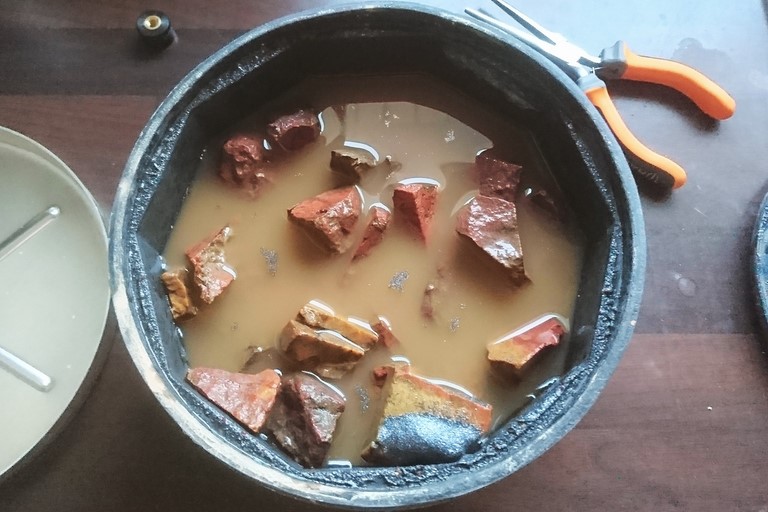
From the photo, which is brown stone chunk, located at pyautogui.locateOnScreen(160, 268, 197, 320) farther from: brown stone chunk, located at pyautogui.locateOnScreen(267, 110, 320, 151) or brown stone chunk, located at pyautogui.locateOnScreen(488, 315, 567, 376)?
brown stone chunk, located at pyautogui.locateOnScreen(488, 315, 567, 376)

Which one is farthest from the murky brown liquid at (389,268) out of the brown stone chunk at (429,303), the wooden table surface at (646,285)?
the wooden table surface at (646,285)

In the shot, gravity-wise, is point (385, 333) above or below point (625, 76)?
below

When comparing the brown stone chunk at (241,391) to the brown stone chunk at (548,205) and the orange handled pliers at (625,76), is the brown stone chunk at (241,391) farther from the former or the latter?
the orange handled pliers at (625,76)

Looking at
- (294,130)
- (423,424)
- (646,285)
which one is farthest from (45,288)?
(646,285)

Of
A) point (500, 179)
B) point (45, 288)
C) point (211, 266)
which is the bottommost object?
point (45, 288)

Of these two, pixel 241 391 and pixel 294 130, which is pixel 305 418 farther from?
pixel 294 130

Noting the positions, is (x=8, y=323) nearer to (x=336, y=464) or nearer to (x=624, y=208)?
(x=336, y=464)
